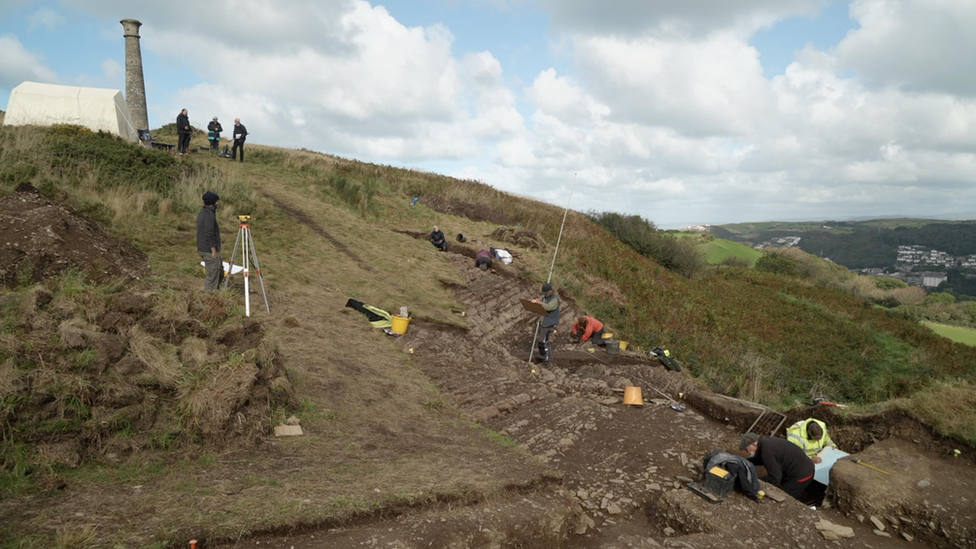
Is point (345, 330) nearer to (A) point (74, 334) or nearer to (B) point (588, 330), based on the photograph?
(A) point (74, 334)

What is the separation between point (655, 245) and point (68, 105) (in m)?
24.5

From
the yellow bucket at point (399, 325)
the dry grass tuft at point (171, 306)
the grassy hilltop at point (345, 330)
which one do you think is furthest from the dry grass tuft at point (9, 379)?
the yellow bucket at point (399, 325)

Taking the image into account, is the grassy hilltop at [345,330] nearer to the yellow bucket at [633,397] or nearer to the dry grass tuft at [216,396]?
the dry grass tuft at [216,396]

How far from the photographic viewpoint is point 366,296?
1084cm

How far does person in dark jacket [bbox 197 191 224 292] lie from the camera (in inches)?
307

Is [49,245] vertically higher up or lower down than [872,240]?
lower down

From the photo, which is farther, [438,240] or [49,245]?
[438,240]

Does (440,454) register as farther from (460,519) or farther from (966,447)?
(966,447)

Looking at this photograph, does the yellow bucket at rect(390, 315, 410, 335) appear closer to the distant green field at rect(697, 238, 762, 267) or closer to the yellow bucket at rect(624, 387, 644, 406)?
the yellow bucket at rect(624, 387, 644, 406)

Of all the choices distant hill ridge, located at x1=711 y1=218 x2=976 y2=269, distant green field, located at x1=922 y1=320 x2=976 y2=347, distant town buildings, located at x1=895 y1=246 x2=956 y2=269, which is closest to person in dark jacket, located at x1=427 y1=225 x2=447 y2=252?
distant green field, located at x1=922 y1=320 x2=976 y2=347

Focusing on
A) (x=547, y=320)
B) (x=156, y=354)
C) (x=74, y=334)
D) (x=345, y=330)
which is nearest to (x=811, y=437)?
(x=547, y=320)

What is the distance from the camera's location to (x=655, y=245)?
25.7 meters

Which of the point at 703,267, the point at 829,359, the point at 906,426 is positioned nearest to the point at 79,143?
the point at 906,426

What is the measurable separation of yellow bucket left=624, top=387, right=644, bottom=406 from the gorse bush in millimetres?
17490
